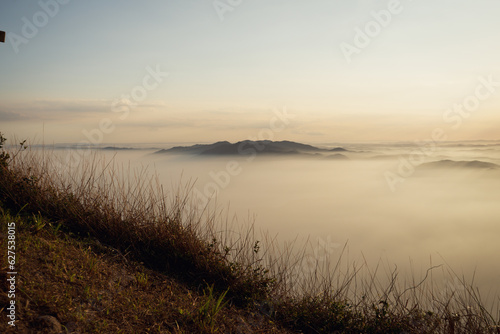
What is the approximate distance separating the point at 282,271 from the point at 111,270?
2.26 m

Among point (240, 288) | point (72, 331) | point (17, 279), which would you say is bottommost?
point (240, 288)

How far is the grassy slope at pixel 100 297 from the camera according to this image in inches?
106

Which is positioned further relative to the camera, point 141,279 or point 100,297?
point 141,279

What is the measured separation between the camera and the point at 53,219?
4.98 metres

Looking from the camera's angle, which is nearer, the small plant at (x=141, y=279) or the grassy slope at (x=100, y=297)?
the grassy slope at (x=100, y=297)

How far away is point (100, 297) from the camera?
3.06 metres

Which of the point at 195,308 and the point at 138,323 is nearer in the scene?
the point at 138,323

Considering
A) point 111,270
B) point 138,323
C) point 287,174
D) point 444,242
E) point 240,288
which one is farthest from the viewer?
point 287,174

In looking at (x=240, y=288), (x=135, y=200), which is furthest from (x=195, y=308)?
(x=135, y=200)

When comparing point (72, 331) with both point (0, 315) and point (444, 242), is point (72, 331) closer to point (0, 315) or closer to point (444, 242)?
point (0, 315)

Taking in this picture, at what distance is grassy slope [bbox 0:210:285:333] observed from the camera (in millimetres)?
2701

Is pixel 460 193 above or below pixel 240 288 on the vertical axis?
below

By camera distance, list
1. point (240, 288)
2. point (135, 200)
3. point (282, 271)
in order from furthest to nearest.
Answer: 1. point (135, 200)
2. point (282, 271)
3. point (240, 288)

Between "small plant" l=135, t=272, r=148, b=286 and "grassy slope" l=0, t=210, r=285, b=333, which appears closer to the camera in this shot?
"grassy slope" l=0, t=210, r=285, b=333
